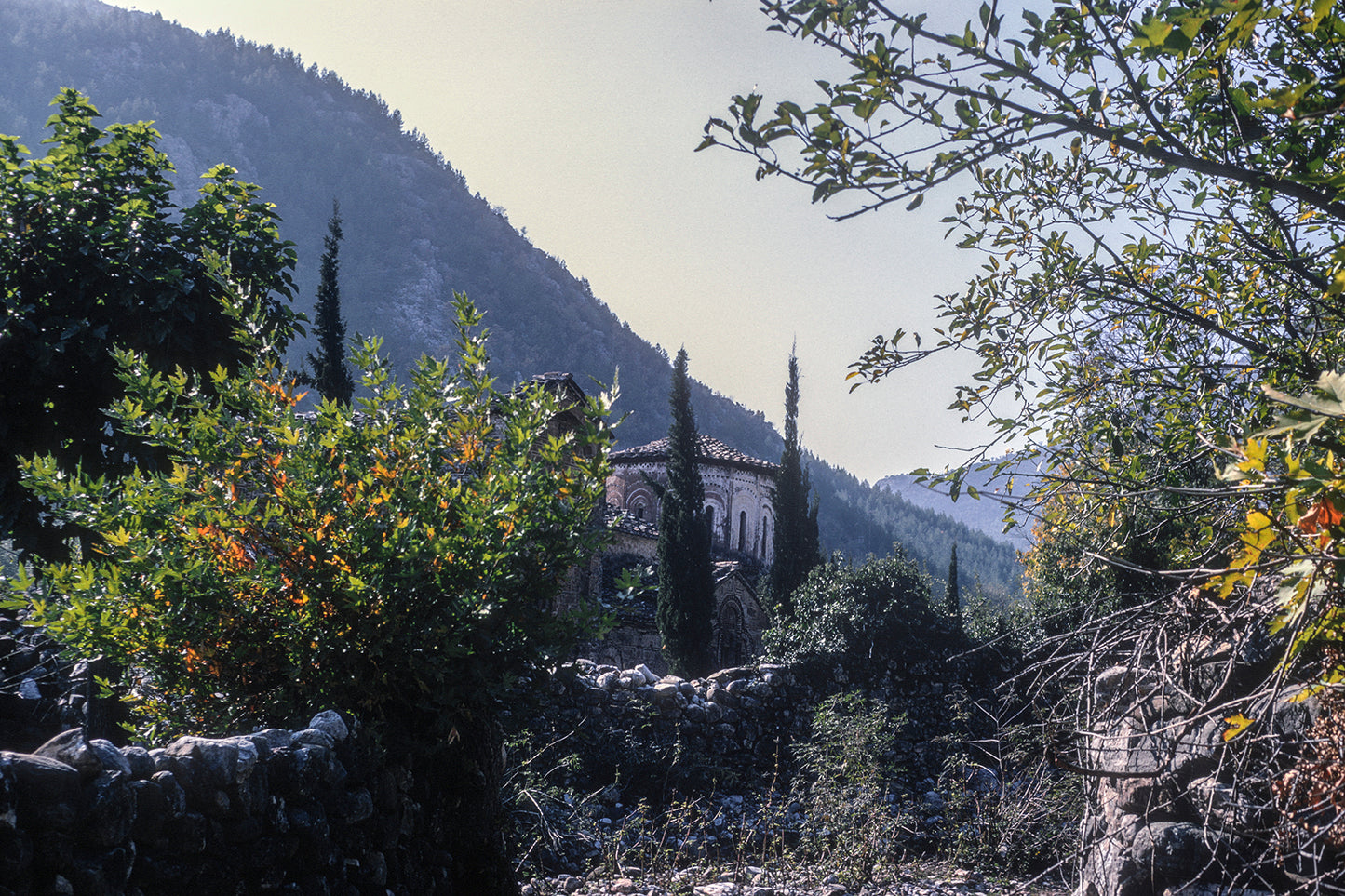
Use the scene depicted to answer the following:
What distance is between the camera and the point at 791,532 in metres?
27.8

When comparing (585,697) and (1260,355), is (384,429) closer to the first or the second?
(1260,355)

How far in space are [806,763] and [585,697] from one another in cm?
289

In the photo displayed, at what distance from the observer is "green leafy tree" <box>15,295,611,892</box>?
3645 mm

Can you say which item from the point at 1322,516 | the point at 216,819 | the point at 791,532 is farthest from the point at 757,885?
the point at 791,532

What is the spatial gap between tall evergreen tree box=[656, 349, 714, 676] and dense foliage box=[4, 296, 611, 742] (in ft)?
56.4

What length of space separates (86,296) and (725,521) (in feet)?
88.4

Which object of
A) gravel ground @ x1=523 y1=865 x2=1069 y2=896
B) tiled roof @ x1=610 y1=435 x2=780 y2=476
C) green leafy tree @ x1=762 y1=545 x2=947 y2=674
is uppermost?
tiled roof @ x1=610 y1=435 x2=780 y2=476

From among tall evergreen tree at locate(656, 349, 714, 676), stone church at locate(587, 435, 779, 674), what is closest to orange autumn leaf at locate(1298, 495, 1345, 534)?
tall evergreen tree at locate(656, 349, 714, 676)

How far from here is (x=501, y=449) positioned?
4.44 metres

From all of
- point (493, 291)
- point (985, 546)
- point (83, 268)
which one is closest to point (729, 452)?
point (83, 268)

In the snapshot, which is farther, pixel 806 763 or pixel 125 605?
pixel 806 763

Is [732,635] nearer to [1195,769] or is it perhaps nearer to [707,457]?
[707,457]

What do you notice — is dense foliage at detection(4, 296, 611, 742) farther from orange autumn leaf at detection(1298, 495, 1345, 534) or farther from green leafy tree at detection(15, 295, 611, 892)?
orange autumn leaf at detection(1298, 495, 1345, 534)

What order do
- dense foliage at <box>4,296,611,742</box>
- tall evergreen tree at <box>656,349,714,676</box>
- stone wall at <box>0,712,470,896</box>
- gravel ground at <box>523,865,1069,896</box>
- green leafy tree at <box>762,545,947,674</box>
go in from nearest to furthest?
stone wall at <box>0,712,470,896</box>, dense foliage at <box>4,296,611,742</box>, gravel ground at <box>523,865,1069,896</box>, green leafy tree at <box>762,545,947,674</box>, tall evergreen tree at <box>656,349,714,676</box>
